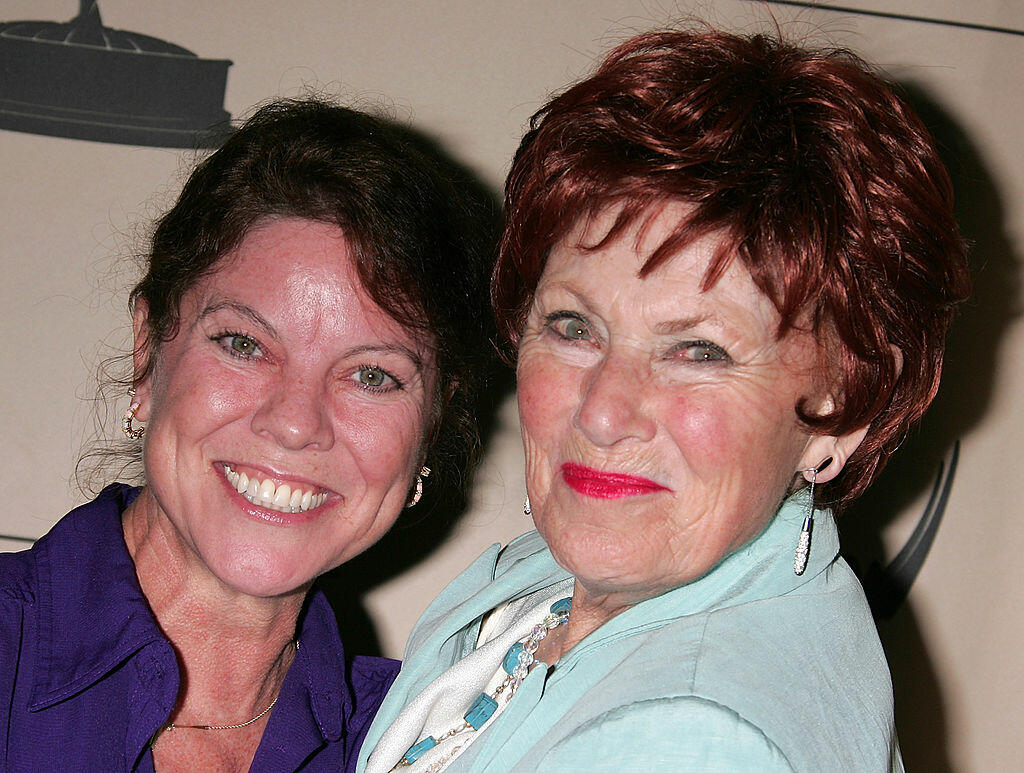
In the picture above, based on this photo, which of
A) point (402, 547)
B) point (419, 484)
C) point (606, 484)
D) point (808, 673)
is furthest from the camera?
point (402, 547)

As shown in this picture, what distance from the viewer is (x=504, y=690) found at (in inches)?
62.7

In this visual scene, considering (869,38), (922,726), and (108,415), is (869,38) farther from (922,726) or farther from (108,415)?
(108,415)

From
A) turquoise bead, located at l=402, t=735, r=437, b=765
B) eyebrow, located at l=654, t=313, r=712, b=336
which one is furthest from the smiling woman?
eyebrow, located at l=654, t=313, r=712, b=336

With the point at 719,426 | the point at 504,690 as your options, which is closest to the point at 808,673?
the point at 719,426

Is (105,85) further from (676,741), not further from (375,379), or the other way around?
(676,741)

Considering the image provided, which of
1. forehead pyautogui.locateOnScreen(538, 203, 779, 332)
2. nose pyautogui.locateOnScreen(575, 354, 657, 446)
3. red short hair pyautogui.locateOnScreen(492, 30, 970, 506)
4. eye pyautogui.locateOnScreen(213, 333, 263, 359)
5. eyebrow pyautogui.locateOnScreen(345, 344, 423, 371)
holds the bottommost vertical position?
eye pyautogui.locateOnScreen(213, 333, 263, 359)

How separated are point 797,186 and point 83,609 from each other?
4.18ft

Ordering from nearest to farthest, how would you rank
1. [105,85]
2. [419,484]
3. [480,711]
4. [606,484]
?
[606,484] → [480,711] → [419,484] → [105,85]

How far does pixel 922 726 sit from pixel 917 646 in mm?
184

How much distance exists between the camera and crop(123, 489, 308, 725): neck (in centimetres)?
177

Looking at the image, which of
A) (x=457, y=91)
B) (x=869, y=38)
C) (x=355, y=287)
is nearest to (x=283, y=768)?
(x=355, y=287)

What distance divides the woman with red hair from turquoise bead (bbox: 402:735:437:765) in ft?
0.64

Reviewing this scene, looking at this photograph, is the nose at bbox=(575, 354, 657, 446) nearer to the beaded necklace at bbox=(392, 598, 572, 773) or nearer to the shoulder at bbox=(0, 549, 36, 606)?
the beaded necklace at bbox=(392, 598, 572, 773)

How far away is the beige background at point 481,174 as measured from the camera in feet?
7.28
